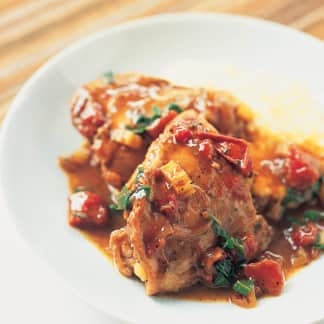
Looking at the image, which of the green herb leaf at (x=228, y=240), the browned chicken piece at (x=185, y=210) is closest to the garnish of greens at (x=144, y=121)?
the browned chicken piece at (x=185, y=210)

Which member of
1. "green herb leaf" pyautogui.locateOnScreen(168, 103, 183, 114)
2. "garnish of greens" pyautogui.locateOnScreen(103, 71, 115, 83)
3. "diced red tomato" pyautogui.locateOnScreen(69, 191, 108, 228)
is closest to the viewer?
"diced red tomato" pyautogui.locateOnScreen(69, 191, 108, 228)

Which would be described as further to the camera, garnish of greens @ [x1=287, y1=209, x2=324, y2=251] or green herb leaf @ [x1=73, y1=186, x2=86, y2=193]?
green herb leaf @ [x1=73, y1=186, x2=86, y2=193]

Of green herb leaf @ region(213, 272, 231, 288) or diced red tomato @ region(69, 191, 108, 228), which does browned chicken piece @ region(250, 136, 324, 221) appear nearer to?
green herb leaf @ region(213, 272, 231, 288)

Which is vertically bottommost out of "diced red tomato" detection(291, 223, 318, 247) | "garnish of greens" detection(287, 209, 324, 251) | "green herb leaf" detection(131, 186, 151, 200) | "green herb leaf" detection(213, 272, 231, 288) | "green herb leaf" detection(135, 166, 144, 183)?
"garnish of greens" detection(287, 209, 324, 251)

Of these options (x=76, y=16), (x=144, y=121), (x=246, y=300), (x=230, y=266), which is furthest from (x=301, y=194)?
(x=76, y=16)

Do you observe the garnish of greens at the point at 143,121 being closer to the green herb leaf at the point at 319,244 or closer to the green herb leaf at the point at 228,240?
the green herb leaf at the point at 228,240

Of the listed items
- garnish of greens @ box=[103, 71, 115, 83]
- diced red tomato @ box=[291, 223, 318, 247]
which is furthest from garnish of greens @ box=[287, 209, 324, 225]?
garnish of greens @ box=[103, 71, 115, 83]

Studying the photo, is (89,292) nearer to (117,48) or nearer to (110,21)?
(117,48)
